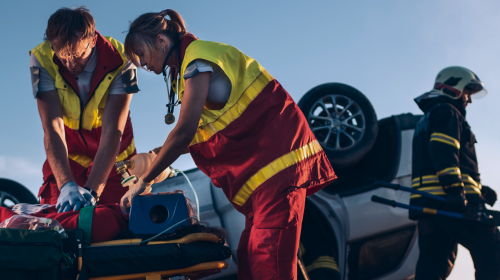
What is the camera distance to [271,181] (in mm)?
1747

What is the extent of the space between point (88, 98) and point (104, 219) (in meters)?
0.94

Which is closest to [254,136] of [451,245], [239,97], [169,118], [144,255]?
[239,97]

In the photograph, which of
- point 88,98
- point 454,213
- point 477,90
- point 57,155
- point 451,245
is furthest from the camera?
point 477,90

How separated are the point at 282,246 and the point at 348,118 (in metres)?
2.56

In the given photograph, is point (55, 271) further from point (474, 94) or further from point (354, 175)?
point (474, 94)

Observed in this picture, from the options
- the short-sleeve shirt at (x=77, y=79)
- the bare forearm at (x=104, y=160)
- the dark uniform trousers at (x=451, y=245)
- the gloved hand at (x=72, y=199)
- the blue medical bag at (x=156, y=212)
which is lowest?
the dark uniform trousers at (x=451, y=245)

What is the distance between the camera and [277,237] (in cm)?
168

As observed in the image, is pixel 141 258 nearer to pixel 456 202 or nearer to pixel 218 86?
pixel 218 86

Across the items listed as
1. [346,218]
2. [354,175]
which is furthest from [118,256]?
[354,175]

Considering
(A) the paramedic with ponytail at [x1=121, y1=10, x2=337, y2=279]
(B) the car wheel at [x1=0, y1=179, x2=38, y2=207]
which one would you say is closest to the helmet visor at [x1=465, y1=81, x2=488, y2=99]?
(A) the paramedic with ponytail at [x1=121, y1=10, x2=337, y2=279]

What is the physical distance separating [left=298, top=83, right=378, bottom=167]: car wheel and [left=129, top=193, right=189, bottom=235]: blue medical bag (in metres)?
2.18

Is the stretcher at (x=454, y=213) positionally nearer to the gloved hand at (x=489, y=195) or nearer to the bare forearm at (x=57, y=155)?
the gloved hand at (x=489, y=195)

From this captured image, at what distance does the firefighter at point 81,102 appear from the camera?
231 cm

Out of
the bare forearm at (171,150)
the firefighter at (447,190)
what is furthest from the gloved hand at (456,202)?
the bare forearm at (171,150)
